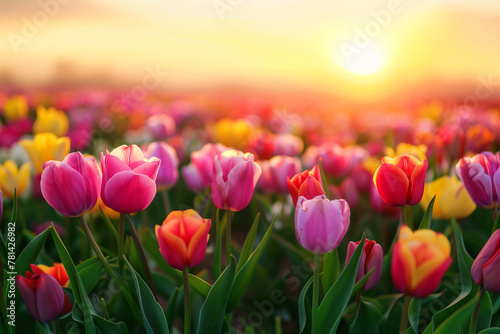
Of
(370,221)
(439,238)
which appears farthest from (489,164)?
(370,221)

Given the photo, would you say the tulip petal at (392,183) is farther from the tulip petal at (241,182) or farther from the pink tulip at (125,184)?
the pink tulip at (125,184)

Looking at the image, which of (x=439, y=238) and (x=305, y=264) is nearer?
(x=439, y=238)

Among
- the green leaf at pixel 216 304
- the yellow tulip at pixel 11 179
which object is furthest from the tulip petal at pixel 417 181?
the yellow tulip at pixel 11 179

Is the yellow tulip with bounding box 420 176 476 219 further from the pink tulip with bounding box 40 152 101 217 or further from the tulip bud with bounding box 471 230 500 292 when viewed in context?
the pink tulip with bounding box 40 152 101 217

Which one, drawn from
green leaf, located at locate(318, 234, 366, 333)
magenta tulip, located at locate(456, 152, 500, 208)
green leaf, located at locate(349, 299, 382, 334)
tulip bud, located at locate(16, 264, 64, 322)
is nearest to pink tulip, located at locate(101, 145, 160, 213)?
tulip bud, located at locate(16, 264, 64, 322)

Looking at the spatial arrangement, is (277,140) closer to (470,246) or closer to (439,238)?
(470,246)

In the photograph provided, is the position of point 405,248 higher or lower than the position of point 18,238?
higher

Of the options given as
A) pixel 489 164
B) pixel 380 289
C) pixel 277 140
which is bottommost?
pixel 380 289

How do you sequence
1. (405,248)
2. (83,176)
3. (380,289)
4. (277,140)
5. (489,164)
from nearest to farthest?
(405,248) → (83,176) → (489,164) → (380,289) → (277,140)
